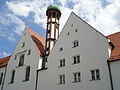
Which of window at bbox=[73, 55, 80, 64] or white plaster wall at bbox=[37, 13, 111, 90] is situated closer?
white plaster wall at bbox=[37, 13, 111, 90]

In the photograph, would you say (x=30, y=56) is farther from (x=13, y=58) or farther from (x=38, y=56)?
(x=13, y=58)

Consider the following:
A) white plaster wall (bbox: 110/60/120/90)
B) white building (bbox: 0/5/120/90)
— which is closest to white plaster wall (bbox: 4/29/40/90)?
white building (bbox: 0/5/120/90)

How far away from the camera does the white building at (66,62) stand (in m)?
16.9

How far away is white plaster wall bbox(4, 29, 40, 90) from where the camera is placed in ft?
79.7

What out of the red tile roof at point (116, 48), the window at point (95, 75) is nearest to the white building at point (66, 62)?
the window at point (95, 75)

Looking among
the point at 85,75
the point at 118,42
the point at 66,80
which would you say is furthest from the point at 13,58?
the point at 118,42

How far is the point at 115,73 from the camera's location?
51.4 feet

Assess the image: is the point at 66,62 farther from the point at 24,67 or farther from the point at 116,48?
the point at 24,67

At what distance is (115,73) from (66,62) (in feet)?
22.9

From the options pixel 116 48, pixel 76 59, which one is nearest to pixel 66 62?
pixel 76 59

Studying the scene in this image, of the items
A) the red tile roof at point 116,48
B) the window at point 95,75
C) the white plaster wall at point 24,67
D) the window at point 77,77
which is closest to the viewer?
the red tile roof at point 116,48

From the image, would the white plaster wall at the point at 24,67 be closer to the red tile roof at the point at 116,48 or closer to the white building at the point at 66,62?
the white building at the point at 66,62

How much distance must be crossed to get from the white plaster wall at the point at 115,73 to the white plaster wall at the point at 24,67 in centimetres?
1253

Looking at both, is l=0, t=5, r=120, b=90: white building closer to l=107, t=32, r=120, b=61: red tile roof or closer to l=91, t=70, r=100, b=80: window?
l=91, t=70, r=100, b=80: window
